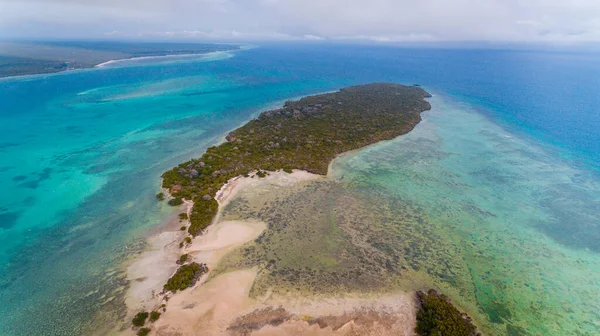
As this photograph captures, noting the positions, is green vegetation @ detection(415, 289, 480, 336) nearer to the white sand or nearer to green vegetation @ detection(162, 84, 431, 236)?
the white sand

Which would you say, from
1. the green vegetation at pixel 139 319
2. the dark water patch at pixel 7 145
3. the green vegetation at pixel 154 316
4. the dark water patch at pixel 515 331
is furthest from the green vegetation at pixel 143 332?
the dark water patch at pixel 7 145

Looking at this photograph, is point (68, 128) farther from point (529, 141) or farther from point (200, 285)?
point (529, 141)

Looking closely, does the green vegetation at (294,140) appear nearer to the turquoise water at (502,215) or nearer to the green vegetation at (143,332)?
the turquoise water at (502,215)

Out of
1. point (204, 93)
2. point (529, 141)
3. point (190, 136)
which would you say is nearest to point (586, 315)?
point (529, 141)

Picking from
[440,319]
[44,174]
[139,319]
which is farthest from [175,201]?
[440,319]

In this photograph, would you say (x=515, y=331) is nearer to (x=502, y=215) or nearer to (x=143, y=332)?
(x=502, y=215)

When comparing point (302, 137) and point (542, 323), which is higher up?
point (302, 137)
